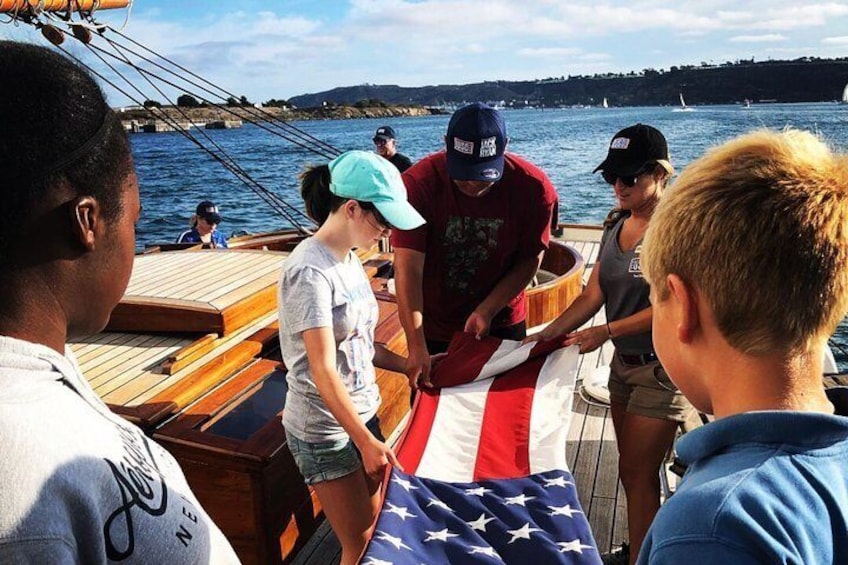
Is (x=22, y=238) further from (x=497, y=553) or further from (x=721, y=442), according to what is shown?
(x=497, y=553)

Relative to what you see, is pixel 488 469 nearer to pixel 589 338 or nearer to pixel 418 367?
pixel 418 367

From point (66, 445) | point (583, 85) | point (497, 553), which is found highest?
point (583, 85)

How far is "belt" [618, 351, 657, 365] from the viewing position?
2.35 metres

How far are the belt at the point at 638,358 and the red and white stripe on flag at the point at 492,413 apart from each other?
28 cm

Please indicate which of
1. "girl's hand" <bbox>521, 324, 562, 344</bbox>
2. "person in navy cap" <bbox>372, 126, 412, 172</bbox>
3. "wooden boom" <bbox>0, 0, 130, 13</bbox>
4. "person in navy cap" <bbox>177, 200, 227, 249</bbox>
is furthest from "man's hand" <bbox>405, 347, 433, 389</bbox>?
"wooden boom" <bbox>0, 0, 130, 13</bbox>

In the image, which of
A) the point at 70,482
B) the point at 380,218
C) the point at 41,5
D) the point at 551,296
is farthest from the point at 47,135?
the point at 41,5

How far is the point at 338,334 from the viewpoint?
1.98 metres

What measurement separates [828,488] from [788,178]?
400 millimetres

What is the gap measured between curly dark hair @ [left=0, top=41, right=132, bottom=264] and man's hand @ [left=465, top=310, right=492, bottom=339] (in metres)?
1.88

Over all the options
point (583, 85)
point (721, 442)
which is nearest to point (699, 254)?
point (721, 442)

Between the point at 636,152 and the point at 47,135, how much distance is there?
1883mm

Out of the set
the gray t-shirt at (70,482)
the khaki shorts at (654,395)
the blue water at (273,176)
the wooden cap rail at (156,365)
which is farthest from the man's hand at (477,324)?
the gray t-shirt at (70,482)

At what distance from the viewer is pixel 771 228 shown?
909 mm

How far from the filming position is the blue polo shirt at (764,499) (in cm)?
80
